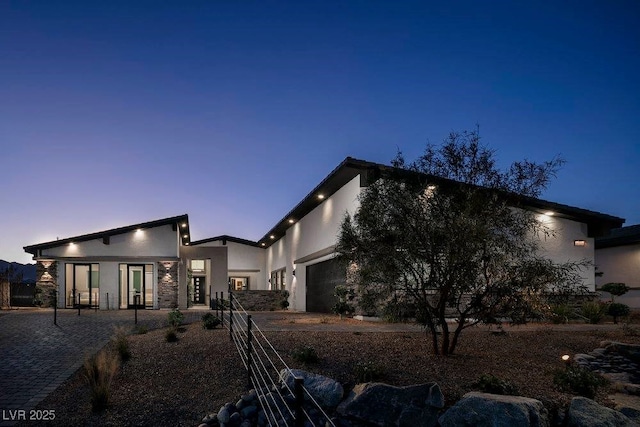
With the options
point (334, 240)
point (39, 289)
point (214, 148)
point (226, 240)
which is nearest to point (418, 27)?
point (334, 240)

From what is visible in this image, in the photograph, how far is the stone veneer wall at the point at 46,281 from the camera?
24781 millimetres

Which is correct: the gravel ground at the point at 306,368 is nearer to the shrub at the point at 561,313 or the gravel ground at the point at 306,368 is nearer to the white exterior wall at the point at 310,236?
the shrub at the point at 561,313

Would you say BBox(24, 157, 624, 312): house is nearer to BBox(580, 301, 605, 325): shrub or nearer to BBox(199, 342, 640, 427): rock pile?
BBox(580, 301, 605, 325): shrub

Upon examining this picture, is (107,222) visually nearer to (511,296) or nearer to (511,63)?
(511,63)

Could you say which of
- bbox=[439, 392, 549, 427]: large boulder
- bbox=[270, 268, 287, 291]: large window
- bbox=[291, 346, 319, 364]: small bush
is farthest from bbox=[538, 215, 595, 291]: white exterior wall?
bbox=[270, 268, 287, 291]: large window

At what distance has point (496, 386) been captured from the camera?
259 inches

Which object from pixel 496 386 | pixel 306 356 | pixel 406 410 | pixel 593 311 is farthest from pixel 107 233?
pixel 593 311

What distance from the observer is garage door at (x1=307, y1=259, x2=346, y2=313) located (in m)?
19.2

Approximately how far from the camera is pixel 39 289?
81.3ft

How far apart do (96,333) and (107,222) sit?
21.4 metres

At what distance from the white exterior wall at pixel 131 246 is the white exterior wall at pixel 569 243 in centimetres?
1994

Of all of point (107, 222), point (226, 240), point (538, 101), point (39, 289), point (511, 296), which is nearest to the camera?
point (511, 296)

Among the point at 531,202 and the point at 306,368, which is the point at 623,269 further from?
the point at 306,368

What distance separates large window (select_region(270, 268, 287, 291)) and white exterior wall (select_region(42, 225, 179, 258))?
298 inches
